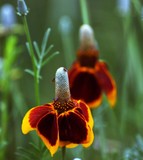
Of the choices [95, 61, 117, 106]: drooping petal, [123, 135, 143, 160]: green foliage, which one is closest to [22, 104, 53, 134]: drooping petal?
[123, 135, 143, 160]: green foliage

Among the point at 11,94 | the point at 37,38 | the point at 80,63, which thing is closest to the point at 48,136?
the point at 80,63

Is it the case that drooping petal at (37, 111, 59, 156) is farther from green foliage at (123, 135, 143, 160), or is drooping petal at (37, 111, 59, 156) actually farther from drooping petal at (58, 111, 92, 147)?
green foliage at (123, 135, 143, 160)

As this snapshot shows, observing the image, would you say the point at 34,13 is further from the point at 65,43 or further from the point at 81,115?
the point at 81,115

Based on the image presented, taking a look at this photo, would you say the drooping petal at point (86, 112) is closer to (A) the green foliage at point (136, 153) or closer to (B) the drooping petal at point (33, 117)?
(B) the drooping petal at point (33, 117)

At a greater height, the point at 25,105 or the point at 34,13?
the point at 34,13

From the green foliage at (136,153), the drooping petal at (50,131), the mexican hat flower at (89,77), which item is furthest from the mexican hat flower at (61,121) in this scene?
the mexican hat flower at (89,77)

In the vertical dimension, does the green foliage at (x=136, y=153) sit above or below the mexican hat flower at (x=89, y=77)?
below
